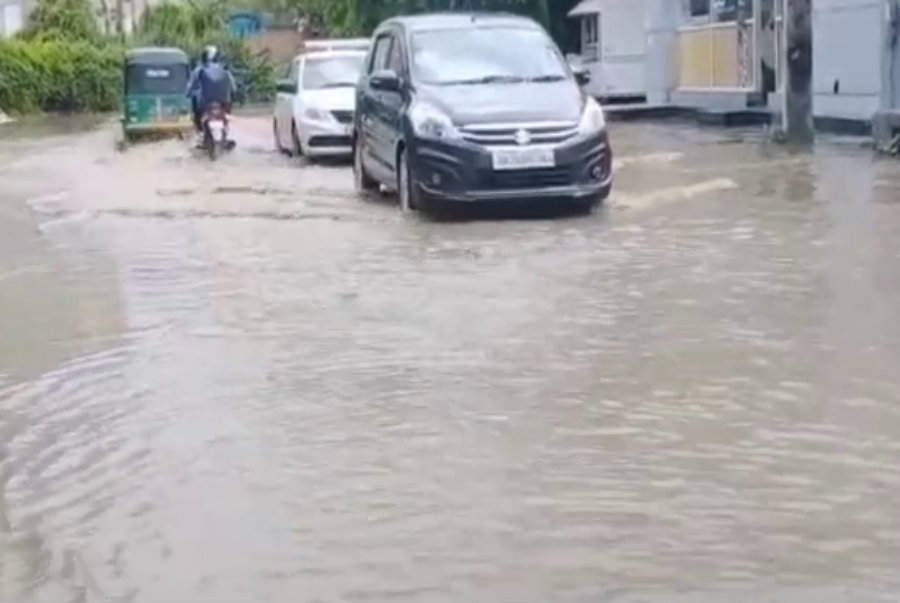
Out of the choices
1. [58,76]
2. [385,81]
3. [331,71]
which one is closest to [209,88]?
[331,71]

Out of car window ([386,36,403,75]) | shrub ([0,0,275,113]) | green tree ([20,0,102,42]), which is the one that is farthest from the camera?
green tree ([20,0,102,42])

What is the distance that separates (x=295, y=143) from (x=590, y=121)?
10755 millimetres

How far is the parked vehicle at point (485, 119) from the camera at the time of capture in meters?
14.5

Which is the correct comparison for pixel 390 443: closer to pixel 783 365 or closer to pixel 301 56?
pixel 783 365

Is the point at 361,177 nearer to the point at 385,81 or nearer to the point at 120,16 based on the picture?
the point at 385,81

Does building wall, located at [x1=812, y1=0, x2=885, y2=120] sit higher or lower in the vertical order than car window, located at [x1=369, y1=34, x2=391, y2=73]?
lower

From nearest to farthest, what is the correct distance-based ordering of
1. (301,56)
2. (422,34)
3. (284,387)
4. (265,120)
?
(284,387) < (422,34) < (301,56) < (265,120)

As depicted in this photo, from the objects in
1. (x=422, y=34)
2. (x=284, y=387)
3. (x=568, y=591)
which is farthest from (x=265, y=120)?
(x=568, y=591)

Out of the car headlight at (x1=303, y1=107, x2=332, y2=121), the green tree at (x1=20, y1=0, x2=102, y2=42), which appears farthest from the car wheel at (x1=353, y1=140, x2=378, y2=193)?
the green tree at (x1=20, y1=0, x2=102, y2=42)

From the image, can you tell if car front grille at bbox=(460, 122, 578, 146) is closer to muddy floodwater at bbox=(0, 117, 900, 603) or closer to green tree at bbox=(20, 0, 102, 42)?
muddy floodwater at bbox=(0, 117, 900, 603)

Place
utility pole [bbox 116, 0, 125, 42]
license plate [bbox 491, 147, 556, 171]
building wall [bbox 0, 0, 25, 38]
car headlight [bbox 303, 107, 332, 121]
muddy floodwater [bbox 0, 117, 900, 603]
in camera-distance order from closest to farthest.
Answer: muddy floodwater [bbox 0, 117, 900, 603]
license plate [bbox 491, 147, 556, 171]
car headlight [bbox 303, 107, 332, 121]
building wall [bbox 0, 0, 25, 38]
utility pole [bbox 116, 0, 125, 42]

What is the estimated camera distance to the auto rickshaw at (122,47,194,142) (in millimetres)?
33281

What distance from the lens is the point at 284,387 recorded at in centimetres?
845

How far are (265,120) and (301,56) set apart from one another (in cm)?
1558
